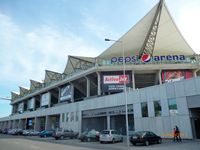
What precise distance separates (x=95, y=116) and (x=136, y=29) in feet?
70.4

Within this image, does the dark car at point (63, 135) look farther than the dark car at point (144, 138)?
Yes

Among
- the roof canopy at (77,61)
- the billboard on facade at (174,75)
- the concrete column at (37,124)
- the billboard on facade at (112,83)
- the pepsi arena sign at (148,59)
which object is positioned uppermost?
the roof canopy at (77,61)

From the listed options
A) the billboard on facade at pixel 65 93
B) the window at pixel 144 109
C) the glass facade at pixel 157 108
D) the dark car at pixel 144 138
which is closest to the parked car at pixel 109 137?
the dark car at pixel 144 138

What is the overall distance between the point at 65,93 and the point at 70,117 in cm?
1076

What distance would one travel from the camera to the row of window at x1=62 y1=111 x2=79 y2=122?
137ft

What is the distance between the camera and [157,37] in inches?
1791

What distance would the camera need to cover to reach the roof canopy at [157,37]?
43.8m

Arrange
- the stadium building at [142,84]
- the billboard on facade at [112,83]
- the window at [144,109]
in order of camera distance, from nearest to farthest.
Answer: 1. the stadium building at [142,84]
2. the window at [144,109]
3. the billboard on facade at [112,83]

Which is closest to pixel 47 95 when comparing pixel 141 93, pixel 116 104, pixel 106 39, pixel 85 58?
pixel 85 58

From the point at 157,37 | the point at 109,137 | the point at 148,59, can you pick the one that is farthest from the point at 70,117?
the point at 157,37

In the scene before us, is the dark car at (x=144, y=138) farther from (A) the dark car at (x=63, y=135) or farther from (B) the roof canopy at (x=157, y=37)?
(B) the roof canopy at (x=157, y=37)

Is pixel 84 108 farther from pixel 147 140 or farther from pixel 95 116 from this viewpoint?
pixel 147 140

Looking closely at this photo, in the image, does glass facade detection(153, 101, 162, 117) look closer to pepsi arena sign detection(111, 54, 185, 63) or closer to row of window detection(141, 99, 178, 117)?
row of window detection(141, 99, 178, 117)

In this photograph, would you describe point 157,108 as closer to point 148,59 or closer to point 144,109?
point 144,109
